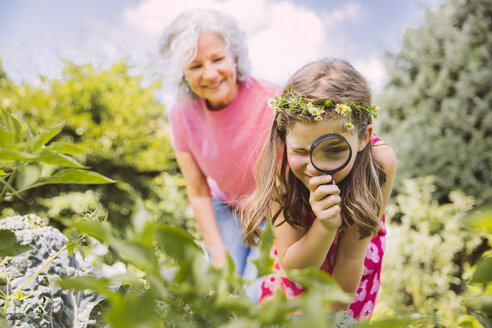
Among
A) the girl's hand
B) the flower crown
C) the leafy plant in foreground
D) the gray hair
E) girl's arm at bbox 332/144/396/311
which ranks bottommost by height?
girl's arm at bbox 332/144/396/311

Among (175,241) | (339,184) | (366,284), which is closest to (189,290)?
(175,241)

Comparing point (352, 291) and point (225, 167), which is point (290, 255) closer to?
point (352, 291)

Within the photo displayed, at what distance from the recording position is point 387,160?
2004 mm

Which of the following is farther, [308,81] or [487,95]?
[487,95]

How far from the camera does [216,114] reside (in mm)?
2912

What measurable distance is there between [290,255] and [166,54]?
1887mm

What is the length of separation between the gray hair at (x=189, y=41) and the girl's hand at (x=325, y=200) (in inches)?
59.0

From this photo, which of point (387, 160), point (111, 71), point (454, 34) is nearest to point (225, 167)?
point (387, 160)

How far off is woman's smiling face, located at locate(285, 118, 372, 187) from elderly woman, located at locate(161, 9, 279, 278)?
0.85 metres

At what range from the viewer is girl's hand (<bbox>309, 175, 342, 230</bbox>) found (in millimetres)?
1470

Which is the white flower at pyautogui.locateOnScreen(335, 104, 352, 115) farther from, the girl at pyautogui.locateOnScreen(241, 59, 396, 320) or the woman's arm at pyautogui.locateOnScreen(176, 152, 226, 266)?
Answer: the woman's arm at pyautogui.locateOnScreen(176, 152, 226, 266)


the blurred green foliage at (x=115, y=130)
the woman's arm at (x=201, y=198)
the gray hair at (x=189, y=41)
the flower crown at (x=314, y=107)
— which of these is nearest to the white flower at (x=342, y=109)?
the flower crown at (x=314, y=107)

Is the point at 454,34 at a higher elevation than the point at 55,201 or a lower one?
higher

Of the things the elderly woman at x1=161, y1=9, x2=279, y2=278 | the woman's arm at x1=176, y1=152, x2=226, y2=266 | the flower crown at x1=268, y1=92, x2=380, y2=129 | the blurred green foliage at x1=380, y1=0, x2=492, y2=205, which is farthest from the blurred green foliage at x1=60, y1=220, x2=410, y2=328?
the blurred green foliage at x1=380, y1=0, x2=492, y2=205
